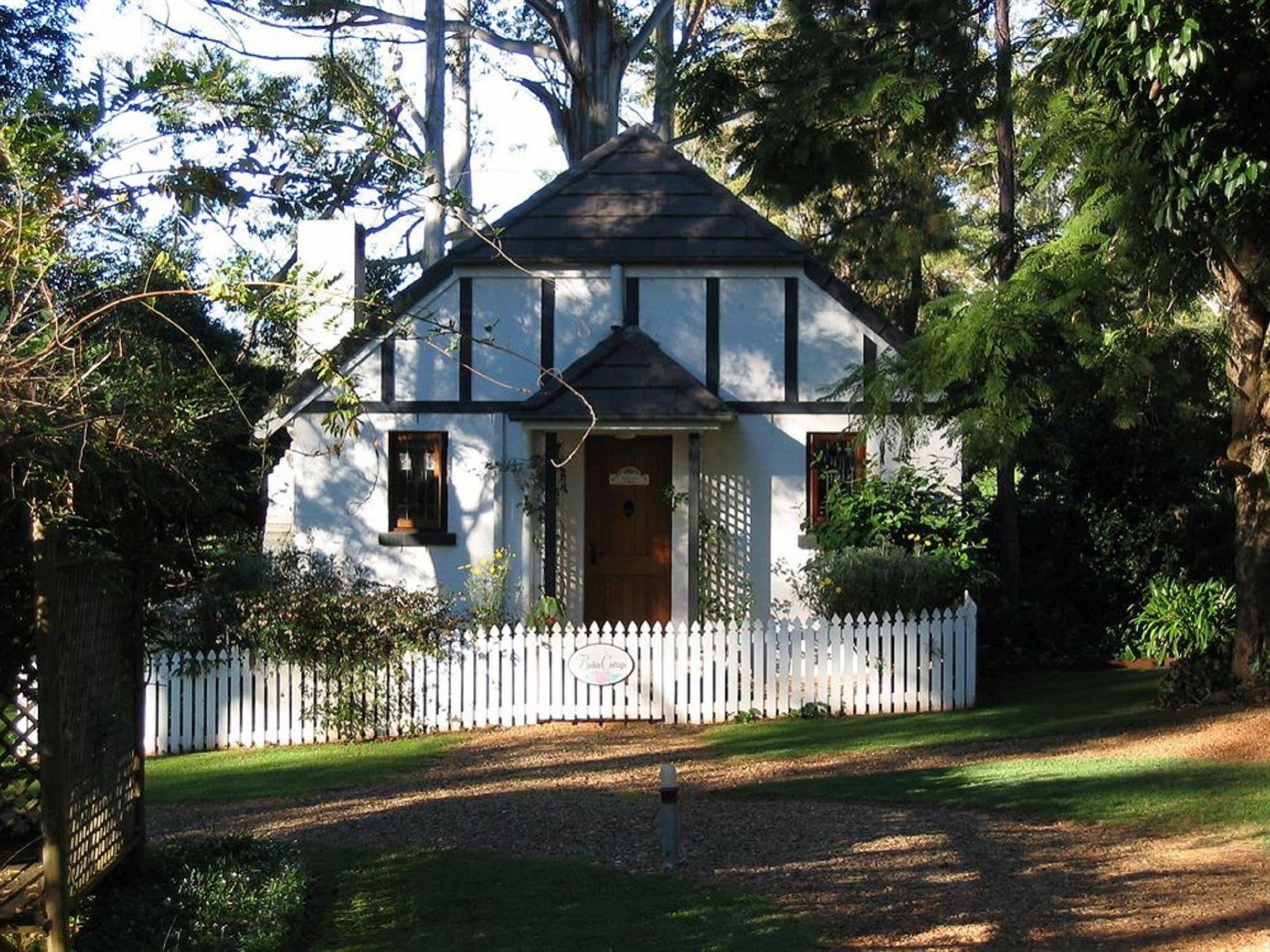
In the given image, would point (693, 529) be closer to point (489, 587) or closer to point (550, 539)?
point (550, 539)

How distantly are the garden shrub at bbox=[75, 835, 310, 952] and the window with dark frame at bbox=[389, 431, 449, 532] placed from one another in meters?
9.34

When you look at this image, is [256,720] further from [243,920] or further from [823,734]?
[243,920]

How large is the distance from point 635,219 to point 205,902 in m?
12.3

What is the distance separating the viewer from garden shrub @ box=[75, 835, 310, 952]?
22.9 feet

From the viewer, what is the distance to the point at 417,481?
18.2m

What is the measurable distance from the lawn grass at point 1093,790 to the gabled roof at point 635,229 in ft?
23.8

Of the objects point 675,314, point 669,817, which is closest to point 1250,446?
point 675,314

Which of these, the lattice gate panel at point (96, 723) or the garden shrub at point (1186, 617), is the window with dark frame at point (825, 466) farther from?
the lattice gate panel at point (96, 723)

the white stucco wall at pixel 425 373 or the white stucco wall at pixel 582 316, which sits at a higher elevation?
the white stucco wall at pixel 582 316

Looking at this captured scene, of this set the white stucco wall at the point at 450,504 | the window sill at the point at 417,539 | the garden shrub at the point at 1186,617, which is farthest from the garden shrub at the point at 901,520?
the window sill at the point at 417,539

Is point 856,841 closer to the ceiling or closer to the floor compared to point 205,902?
closer to the floor

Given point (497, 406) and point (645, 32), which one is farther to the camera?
point (645, 32)

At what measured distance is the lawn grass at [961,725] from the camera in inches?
536

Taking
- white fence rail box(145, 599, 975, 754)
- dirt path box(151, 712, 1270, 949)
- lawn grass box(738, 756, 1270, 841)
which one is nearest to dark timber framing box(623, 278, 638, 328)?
white fence rail box(145, 599, 975, 754)
